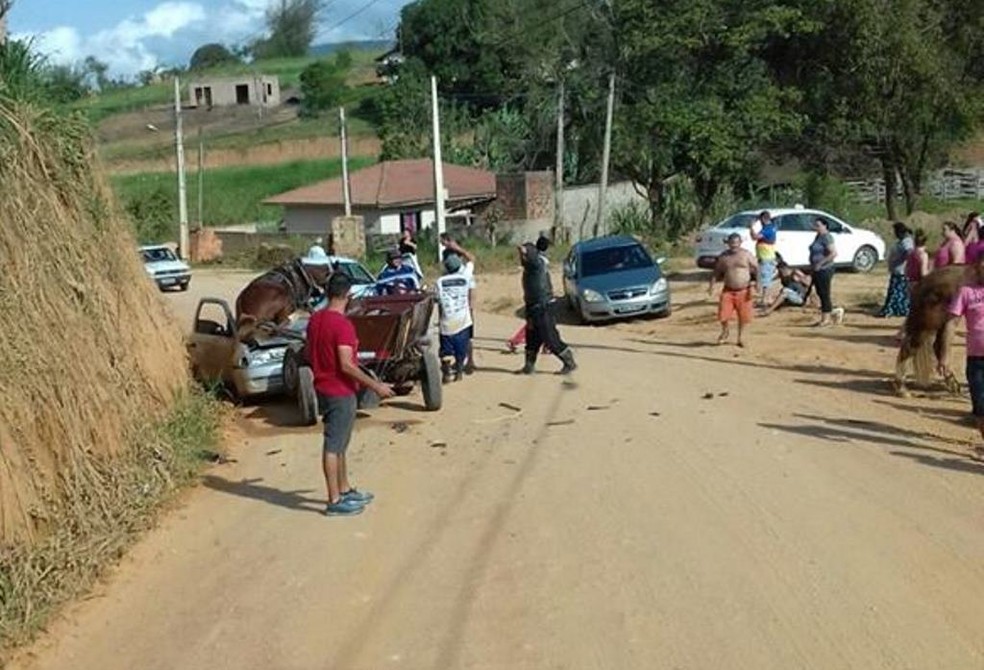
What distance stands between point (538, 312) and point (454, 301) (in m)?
1.17

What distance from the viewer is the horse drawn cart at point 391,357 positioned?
47.5 feet

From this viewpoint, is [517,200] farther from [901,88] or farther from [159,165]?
[159,165]

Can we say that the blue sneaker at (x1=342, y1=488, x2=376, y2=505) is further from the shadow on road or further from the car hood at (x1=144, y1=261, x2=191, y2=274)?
the car hood at (x1=144, y1=261, x2=191, y2=274)

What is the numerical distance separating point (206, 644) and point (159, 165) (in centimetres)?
7408

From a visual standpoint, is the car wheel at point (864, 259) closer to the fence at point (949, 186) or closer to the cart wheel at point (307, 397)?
the cart wheel at point (307, 397)

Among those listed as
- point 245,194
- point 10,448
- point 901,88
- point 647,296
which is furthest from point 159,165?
point 10,448

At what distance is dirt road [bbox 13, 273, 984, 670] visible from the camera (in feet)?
23.1

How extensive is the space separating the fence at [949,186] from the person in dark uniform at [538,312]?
39.8m

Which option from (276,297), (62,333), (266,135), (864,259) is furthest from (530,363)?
(266,135)

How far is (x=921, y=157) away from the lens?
4541 centimetres

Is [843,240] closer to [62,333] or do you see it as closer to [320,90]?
[62,333]

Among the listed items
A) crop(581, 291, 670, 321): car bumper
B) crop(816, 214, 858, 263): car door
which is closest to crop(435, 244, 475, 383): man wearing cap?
crop(581, 291, 670, 321): car bumper

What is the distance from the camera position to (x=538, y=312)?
16656 millimetres

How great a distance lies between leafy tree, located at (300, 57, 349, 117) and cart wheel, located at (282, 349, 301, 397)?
273 ft
